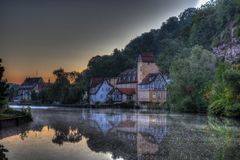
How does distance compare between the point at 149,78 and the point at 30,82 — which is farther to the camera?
the point at 30,82

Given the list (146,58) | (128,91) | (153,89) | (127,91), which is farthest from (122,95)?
(146,58)

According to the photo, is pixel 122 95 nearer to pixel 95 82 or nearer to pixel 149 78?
pixel 149 78

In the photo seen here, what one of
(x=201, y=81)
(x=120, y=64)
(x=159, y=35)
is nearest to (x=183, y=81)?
Answer: (x=201, y=81)

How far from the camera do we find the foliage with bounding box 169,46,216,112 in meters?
68.4

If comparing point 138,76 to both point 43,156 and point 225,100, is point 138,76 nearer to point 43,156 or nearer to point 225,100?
point 225,100

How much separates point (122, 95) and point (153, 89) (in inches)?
478

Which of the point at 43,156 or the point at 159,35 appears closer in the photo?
the point at 43,156

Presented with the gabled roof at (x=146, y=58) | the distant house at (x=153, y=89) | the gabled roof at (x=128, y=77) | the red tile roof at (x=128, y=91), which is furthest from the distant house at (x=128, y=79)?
the distant house at (x=153, y=89)

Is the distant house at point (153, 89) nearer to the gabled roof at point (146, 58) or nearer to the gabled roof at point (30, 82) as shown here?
the gabled roof at point (146, 58)

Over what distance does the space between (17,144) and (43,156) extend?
4964 mm

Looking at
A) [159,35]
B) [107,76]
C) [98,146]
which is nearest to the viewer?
[98,146]

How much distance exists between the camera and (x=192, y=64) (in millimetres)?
68875

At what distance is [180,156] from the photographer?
1805 centimetres

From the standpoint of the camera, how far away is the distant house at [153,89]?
3922 inches
